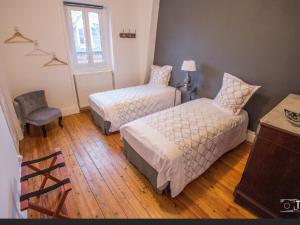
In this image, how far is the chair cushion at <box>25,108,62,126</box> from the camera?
2.47 metres

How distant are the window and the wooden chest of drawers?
129 inches

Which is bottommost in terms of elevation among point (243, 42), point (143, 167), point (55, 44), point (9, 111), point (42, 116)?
point (143, 167)

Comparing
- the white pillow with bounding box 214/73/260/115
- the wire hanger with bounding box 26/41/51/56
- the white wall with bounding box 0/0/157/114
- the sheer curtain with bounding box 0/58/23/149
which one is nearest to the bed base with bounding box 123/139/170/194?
the white pillow with bounding box 214/73/260/115

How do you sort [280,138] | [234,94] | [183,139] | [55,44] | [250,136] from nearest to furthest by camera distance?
1. [280,138]
2. [183,139]
3. [234,94]
4. [250,136]
5. [55,44]

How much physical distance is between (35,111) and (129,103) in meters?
1.54

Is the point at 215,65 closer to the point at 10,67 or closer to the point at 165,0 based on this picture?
the point at 165,0

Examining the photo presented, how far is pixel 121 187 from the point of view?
5.86 ft

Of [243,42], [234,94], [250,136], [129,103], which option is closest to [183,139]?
[234,94]

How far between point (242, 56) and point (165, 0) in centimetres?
192

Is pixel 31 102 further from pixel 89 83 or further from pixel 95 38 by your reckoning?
pixel 95 38

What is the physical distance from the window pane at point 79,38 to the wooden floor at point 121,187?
175 centimetres

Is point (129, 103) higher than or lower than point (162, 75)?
lower

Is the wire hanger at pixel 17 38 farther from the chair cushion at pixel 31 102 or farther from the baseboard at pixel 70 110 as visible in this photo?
the baseboard at pixel 70 110

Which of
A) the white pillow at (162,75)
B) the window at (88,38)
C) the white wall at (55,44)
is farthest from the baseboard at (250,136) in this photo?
the window at (88,38)
